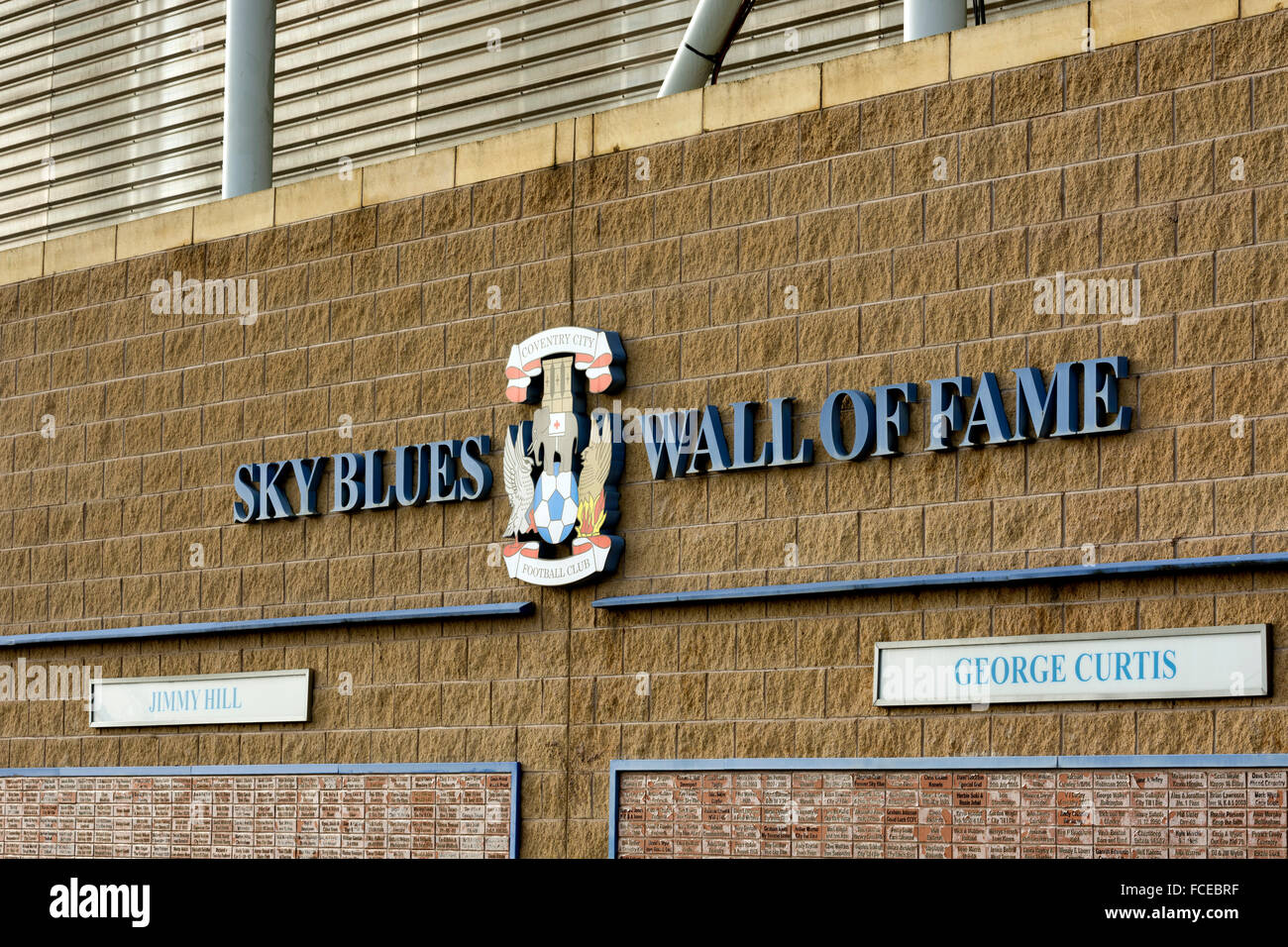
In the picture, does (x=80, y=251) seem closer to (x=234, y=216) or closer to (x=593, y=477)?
(x=234, y=216)

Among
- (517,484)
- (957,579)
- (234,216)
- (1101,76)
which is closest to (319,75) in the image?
(234,216)

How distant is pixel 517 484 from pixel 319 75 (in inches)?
309

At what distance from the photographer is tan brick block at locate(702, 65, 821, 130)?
10758 mm

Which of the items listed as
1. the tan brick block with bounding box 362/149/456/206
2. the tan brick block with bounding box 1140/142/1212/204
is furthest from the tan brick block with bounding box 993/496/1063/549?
the tan brick block with bounding box 362/149/456/206

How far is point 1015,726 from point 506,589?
3.41 metres

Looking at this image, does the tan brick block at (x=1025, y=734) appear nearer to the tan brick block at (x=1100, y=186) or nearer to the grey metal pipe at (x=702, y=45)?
the tan brick block at (x=1100, y=186)

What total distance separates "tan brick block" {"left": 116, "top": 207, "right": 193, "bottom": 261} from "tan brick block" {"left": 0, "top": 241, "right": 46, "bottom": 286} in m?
0.84

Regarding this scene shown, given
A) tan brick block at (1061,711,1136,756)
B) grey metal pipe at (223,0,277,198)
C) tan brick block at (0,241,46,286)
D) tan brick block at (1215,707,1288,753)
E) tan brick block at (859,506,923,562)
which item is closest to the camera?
tan brick block at (1215,707,1288,753)

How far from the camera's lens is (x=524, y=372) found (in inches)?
458

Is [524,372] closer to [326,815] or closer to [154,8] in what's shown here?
[326,815]

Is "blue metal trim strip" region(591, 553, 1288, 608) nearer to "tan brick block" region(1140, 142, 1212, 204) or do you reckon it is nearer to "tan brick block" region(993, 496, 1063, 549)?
"tan brick block" region(993, 496, 1063, 549)

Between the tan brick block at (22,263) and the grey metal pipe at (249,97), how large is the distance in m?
1.67

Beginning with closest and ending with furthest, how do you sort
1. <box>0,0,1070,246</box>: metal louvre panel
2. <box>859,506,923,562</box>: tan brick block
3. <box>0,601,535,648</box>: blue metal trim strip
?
<box>859,506,923,562</box>: tan brick block < <box>0,601,535,648</box>: blue metal trim strip < <box>0,0,1070,246</box>: metal louvre panel

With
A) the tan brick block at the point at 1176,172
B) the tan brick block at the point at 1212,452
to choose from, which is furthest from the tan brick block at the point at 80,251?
the tan brick block at the point at 1212,452
